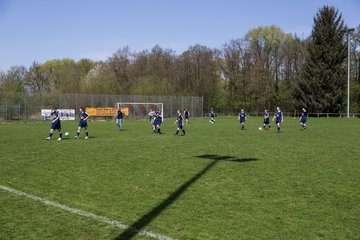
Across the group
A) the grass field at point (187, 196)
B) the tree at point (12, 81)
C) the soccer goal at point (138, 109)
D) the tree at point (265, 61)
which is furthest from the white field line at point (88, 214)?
the tree at point (265, 61)

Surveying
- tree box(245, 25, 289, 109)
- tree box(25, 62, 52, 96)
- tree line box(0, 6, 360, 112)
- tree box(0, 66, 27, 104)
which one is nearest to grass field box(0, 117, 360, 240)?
tree box(0, 66, 27, 104)

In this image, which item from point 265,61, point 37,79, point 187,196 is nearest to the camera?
point 187,196

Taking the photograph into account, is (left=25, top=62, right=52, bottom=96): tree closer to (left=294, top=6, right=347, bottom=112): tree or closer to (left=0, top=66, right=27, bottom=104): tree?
(left=0, top=66, right=27, bottom=104): tree

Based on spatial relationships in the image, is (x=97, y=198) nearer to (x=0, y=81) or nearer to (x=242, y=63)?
(x=0, y=81)

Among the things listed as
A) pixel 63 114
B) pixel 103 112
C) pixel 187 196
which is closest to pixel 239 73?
pixel 103 112

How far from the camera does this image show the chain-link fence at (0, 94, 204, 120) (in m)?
47.2

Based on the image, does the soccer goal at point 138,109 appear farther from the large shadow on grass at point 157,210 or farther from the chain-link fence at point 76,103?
the large shadow on grass at point 157,210

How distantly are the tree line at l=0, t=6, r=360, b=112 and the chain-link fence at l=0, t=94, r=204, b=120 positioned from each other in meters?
5.64

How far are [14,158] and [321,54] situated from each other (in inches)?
2340

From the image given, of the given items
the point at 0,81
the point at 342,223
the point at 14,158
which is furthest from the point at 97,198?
the point at 0,81

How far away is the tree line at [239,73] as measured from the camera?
63.5 m

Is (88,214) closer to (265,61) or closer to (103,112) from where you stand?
(103,112)

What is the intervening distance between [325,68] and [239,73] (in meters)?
19.0

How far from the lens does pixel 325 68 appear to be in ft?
208
